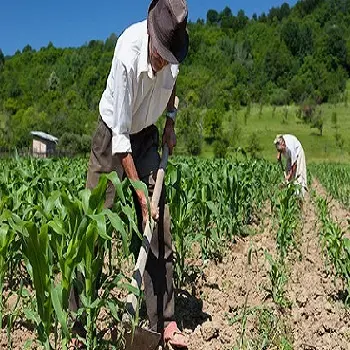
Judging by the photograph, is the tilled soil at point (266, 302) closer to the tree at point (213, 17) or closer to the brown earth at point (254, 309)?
the brown earth at point (254, 309)

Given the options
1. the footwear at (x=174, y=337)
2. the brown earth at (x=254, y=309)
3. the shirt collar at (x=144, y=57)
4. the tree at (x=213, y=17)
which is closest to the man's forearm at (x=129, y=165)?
the shirt collar at (x=144, y=57)

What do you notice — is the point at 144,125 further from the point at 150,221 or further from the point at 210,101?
the point at 210,101

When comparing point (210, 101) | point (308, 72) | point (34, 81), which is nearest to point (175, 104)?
point (210, 101)

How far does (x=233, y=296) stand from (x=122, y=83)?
193cm

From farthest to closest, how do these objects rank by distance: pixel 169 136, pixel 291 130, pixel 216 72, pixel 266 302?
pixel 216 72
pixel 291 130
pixel 266 302
pixel 169 136

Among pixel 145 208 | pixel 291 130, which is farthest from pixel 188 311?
pixel 291 130

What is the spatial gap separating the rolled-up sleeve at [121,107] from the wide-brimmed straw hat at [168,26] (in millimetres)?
217

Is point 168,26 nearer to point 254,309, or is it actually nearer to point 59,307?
point 59,307

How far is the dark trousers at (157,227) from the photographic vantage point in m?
3.05

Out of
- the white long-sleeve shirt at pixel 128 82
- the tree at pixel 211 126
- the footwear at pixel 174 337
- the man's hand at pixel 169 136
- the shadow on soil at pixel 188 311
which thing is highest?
the tree at pixel 211 126

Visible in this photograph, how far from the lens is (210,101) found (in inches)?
2302

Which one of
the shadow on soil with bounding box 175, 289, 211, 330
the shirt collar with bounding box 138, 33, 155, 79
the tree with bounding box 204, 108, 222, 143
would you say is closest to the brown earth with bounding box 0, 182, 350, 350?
the shadow on soil with bounding box 175, 289, 211, 330

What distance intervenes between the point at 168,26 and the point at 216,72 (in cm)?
7036

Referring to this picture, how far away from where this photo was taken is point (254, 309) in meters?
3.34
